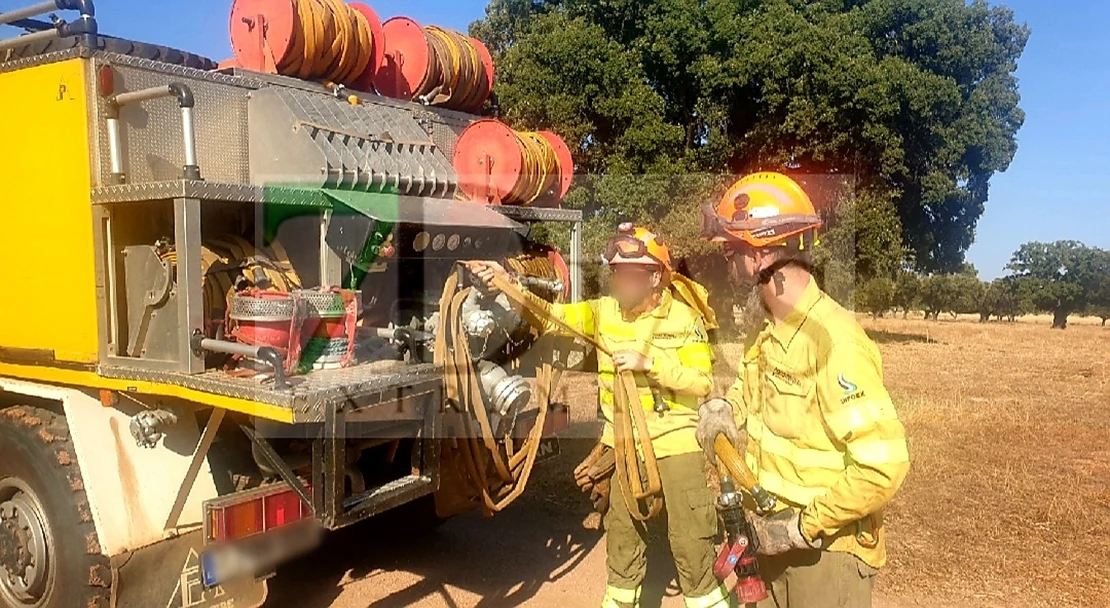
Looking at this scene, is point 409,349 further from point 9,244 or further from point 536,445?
point 9,244

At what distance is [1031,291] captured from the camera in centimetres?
5072

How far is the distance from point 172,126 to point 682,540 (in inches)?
123

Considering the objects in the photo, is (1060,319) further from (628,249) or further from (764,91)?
(628,249)

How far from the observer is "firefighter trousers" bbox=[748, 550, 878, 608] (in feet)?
8.61

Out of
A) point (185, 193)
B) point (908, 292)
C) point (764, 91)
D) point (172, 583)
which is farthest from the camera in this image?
point (908, 292)

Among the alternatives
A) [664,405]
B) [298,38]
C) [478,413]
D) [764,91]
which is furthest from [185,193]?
[764,91]

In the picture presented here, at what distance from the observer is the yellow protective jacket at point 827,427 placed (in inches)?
93.6

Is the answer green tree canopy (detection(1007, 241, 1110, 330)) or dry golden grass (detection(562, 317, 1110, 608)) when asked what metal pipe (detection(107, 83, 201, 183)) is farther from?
green tree canopy (detection(1007, 241, 1110, 330))

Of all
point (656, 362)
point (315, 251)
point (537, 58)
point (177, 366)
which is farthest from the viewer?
point (537, 58)

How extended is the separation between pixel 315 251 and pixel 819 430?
8.75 feet

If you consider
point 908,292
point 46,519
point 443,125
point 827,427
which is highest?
point 443,125

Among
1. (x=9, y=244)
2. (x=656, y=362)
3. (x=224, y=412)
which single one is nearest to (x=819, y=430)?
(x=656, y=362)

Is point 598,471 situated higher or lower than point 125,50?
lower

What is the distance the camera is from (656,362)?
3752 millimetres
